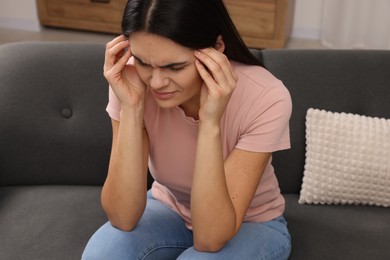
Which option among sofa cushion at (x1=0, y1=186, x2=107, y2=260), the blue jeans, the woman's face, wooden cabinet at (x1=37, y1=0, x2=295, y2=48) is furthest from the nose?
wooden cabinet at (x1=37, y1=0, x2=295, y2=48)

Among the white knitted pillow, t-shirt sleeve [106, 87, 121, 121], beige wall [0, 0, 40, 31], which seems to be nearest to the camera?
t-shirt sleeve [106, 87, 121, 121]

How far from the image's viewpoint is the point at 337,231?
4.78 ft

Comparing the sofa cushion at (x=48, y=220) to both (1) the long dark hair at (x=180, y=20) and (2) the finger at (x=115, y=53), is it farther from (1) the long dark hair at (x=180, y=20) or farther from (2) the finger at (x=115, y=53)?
(1) the long dark hair at (x=180, y=20)

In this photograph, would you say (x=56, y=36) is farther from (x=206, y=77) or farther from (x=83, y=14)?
(x=206, y=77)

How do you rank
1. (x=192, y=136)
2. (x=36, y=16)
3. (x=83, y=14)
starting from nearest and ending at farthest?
(x=192, y=136), (x=83, y=14), (x=36, y=16)

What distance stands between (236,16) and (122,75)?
2.25m

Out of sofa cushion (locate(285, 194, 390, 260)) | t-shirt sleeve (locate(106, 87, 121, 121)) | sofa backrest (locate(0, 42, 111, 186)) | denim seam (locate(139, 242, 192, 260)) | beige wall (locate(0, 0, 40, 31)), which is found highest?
t-shirt sleeve (locate(106, 87, 121, 121))

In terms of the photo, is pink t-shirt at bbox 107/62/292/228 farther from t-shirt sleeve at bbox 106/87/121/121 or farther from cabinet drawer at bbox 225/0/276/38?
cabinet drawer at bbox 225/0/276/38

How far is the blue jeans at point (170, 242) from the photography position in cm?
120

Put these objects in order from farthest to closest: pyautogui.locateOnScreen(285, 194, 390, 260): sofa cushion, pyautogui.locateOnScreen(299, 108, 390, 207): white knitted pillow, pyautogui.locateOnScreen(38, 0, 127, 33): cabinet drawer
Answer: pyautogui.locateOnScreen(38, 0, 127, 33): cabinet drawer < pyautogui.locateOnScreen(299, 108, 390, 207): white knitted pillow < pyautogui.locateOnScreen(285, 194, 390, 260): sofa cushion

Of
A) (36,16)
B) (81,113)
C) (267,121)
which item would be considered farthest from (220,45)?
(36,16)

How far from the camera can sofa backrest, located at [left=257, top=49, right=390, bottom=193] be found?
5.16 feet

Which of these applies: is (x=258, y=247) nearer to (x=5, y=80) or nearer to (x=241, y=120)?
(x=241, y=120)

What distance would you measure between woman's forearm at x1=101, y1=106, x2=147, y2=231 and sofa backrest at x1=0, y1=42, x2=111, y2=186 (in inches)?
14.5
